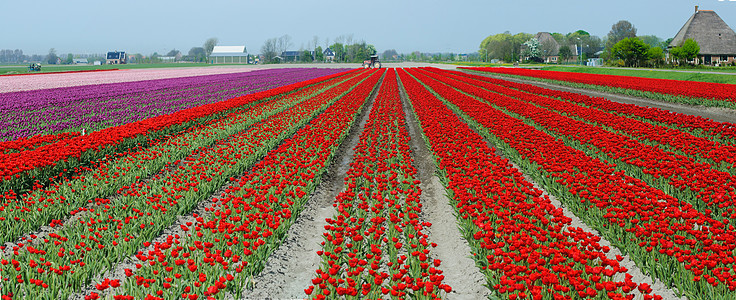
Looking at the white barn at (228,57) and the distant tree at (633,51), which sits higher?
the white barn at (228,57)

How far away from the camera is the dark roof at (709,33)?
277ft

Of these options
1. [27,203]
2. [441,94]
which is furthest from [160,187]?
[441,94]

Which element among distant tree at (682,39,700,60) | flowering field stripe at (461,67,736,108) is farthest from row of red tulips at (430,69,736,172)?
distant tree at (682,39,700,60)

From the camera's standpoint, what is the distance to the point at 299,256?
22.1 ft

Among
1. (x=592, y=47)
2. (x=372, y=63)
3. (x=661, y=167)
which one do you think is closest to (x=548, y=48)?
(x=592, y=47)

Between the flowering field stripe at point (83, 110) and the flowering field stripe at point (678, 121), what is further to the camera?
the flowering field stripe at point (83, 110)

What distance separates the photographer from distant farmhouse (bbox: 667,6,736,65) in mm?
84062

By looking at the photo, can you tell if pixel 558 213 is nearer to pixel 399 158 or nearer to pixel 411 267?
pixel 411 267

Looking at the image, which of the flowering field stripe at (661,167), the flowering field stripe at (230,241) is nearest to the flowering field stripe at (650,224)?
the flowering field stripe at (661,167)

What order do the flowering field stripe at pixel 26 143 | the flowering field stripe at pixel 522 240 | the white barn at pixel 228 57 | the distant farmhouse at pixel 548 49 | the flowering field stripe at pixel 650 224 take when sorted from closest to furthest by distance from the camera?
the flowering field stripe at pixel 522 240 < the flowering field stripe at pixel 650 224 < the flowering field stripe at pixel 26 143 < the distant farmhouse at pixel 548 49 < the white barn at pixel 228 57

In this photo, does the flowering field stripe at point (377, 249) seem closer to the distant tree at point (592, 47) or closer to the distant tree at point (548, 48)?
the distant tree at point (548, 48)

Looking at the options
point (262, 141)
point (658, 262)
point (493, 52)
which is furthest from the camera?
point (493, 52)

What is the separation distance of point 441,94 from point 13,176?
955 inches

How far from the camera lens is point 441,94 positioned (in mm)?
30250
